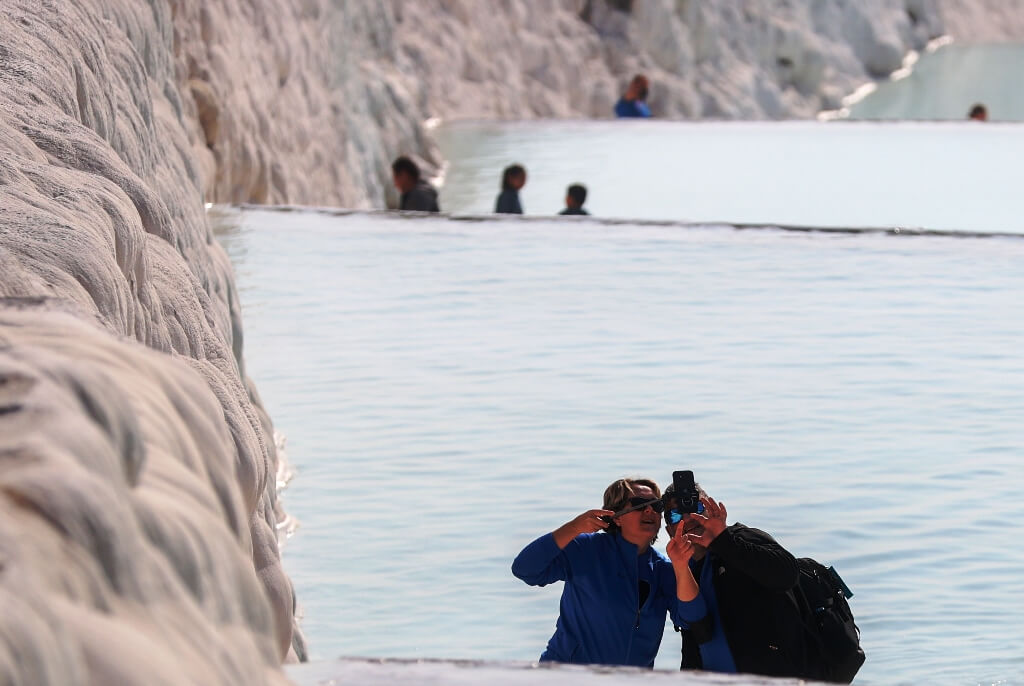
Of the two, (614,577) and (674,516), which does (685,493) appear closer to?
(674,516)

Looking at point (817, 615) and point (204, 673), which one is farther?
point (817, 615)

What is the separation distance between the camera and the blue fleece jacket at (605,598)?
3.13 meters

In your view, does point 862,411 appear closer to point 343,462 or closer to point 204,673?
point 343,462

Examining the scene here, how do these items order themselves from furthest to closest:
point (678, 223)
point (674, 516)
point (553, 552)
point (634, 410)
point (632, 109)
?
point (632, 109)
point (678, 223)
point (634, 410)
point (553, 552)
point (674, 516)

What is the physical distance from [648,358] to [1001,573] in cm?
181

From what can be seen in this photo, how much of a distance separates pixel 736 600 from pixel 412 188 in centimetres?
592

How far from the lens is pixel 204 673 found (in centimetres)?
184

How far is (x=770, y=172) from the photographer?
37.5ft

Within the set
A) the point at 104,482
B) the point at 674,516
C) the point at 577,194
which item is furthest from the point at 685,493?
the point at 577,194

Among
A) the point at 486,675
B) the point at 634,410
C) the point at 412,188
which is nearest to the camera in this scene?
the point at 486,675

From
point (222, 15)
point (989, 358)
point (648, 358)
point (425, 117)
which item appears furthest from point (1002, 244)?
point (425, 117)

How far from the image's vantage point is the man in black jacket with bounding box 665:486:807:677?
2.93 meters

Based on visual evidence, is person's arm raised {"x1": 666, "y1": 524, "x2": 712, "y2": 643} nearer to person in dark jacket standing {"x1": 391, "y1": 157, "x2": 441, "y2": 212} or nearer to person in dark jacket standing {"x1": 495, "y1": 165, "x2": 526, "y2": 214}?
person in dark jacket standing {"x1": 391, "y1": 157, "x2": 441, "y2": 212}

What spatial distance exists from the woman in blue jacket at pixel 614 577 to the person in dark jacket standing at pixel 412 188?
5.55 meters
